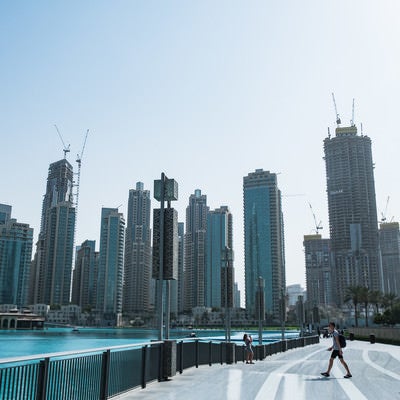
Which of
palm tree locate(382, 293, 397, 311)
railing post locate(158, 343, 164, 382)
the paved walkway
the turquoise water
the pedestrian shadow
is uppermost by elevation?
palm tree locate(382, 293, 397, 311)

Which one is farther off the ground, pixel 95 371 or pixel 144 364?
pixel 95 371

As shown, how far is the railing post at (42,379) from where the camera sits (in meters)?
7.75

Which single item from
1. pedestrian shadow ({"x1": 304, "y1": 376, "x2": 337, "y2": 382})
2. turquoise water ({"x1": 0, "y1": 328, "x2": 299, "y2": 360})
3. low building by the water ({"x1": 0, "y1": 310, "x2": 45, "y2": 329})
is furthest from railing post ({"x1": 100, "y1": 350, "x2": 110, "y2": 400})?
low building by the water ({"x1": 0, "y1": 310, "x2": 45, "y2": 329})

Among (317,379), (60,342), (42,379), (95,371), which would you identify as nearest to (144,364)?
(95,371)

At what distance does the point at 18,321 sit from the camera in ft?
604

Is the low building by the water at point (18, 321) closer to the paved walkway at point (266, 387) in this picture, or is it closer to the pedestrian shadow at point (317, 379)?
the paved walkway at point (266, 387)

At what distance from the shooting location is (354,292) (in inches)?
4281

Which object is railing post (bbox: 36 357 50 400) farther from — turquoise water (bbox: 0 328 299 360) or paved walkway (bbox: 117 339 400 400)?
turquoise water (bbox: 0 328 299 360)

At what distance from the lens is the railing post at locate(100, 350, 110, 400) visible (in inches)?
396

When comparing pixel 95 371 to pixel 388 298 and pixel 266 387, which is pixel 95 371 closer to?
pixel 266 387

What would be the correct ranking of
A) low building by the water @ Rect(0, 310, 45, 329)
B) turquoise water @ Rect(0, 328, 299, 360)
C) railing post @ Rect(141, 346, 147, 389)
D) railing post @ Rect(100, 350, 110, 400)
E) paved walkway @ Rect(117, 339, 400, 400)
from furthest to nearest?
low building by the water @ Rect(0, 310, 45, 329) < turquoise water @ Rect(0, 328, 299, 360) < railing post @ Rect(141, 346, 147, 389) < paved walkway @ Rect(117, 339, 400, 400) < railing post @ Rect(100, 350, 110, 400)

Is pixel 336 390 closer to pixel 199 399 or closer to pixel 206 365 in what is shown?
pixel 199 399

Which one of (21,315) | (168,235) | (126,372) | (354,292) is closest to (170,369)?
(126,372)

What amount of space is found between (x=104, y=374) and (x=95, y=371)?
43cm
